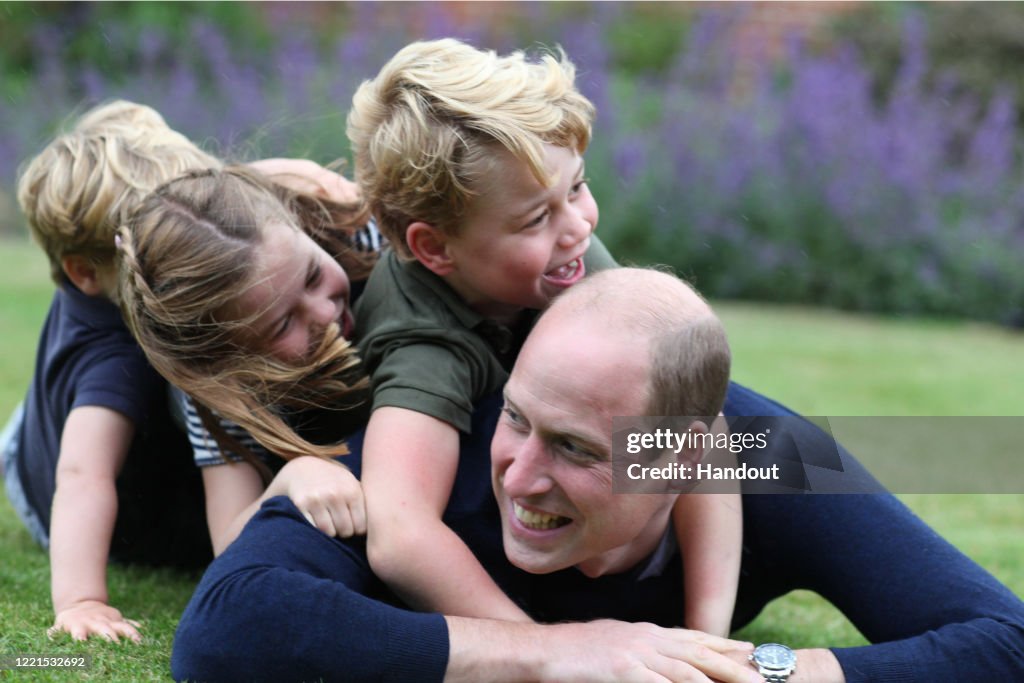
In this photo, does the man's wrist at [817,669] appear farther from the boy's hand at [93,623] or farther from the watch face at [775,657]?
the boy's hand at [93,623]

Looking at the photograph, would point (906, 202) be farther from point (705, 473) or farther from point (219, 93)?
point (705, 473)

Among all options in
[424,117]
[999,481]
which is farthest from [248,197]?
[999,481]

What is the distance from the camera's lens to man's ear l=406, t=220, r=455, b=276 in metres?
3.14

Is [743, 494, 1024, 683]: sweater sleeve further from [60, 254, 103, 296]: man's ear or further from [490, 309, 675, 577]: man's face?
[60, 254, 103, 296]: man's ear

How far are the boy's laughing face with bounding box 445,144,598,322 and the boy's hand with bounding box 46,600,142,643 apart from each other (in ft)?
3.68

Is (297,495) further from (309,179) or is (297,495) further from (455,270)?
(309,179)

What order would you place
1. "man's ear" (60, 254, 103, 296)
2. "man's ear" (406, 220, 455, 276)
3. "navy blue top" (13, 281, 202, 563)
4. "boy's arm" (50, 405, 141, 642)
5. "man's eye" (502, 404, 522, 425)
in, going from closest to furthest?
"man's eye" (502, 404, 522, 425), "boy's arm" (50, 405, 141, 642), "man's ear" (406, 220, 455, 276), "navy blue top" (13, 281, 202, 563), "man's ear" (60, 254, 103, 296)

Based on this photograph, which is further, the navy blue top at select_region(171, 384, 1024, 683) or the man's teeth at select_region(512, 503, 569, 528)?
the man's teeth at select_region(512, 503, 569, 528)

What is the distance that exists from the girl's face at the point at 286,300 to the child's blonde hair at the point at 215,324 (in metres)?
0.02

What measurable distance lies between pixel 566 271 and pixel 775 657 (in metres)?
1.07

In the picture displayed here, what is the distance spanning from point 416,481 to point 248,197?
964mm

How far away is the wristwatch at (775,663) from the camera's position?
256cm

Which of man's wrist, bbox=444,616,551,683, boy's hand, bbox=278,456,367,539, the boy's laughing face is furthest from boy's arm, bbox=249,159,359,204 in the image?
man's wrist, bbox=444,616,551,683

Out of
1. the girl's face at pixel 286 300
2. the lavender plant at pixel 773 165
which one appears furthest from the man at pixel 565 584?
the lavender plant at pixel 773 165
